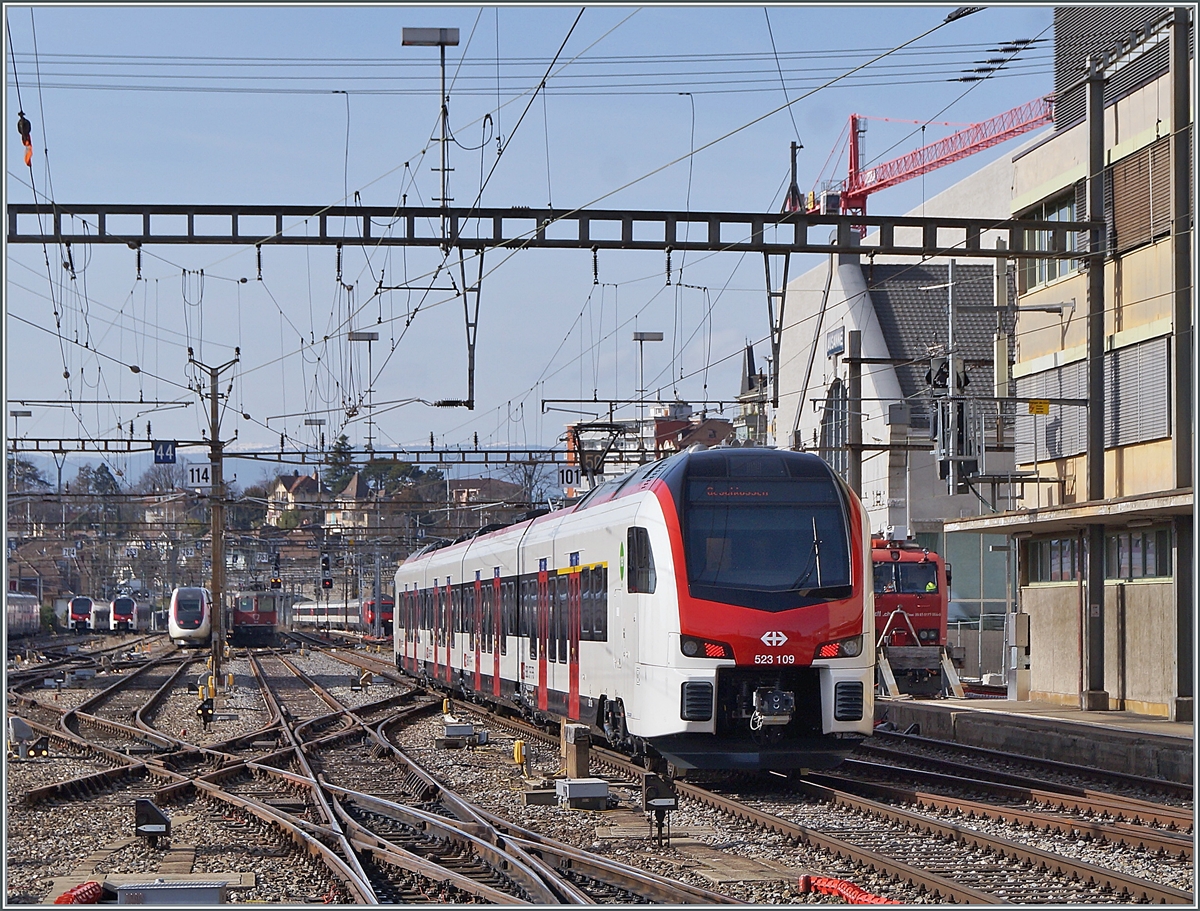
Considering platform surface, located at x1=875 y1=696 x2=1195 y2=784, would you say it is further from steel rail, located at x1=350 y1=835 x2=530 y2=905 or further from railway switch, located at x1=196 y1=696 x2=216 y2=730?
railway switch, located at x1=196 y1=696 x2=216 y2=730

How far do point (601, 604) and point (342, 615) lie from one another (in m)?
108

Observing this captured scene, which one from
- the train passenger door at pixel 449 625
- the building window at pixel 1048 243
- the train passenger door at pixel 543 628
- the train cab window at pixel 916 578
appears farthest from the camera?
the train cab window at pixel 916 578

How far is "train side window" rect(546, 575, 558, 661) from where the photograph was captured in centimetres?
2116

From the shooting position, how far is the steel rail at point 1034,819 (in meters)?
11.8

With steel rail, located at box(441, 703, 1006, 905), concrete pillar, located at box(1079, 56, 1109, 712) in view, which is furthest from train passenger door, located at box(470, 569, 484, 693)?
concrete pillar, located at box(1079, 56, 1109, 712)

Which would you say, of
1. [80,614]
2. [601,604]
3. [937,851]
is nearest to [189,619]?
[80,614]

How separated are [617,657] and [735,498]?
101 inches

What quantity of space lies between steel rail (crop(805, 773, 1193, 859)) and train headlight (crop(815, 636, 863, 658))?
1.39 meters

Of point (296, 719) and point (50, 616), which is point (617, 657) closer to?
point (296, 719)

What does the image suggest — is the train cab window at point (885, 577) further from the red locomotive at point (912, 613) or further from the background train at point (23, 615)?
the background train at point (23, 615)

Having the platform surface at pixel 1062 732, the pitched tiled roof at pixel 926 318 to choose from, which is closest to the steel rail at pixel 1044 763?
the platform surface at pixel 1062 732

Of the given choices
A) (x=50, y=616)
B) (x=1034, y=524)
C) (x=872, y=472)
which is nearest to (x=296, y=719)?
(x=1034, y=524)

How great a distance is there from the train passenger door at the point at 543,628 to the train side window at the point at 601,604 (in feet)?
11.1

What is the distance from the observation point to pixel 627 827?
13.6 meters
